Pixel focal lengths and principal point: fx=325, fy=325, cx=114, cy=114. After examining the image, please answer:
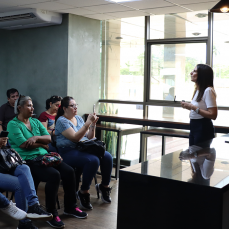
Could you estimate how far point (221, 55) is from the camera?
191 inches

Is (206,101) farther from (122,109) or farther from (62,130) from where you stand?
(122,109)

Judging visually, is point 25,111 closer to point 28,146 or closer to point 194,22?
point 28,146

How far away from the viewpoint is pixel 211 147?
254 cm

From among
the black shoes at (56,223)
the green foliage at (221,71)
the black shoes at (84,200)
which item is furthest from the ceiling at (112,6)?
the black shoes at (56,223)

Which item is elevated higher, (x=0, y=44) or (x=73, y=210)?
(x=0, y=44)

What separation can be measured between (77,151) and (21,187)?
2.95ft

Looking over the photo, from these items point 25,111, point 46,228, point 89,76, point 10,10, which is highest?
point 10,10

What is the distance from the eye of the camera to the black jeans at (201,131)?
10.7 ft

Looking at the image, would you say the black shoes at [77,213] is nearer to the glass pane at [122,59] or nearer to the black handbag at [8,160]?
the black handbag at [8,160]

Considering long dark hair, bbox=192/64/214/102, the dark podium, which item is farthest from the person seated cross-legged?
long dark hair, bbox=192/64/214/102

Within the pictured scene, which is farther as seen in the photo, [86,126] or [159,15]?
[159,15]

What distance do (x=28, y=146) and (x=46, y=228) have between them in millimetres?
778

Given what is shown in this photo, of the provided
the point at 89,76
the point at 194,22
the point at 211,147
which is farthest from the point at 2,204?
the point at 194,22

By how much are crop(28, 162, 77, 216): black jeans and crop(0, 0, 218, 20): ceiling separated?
7.73 feet
